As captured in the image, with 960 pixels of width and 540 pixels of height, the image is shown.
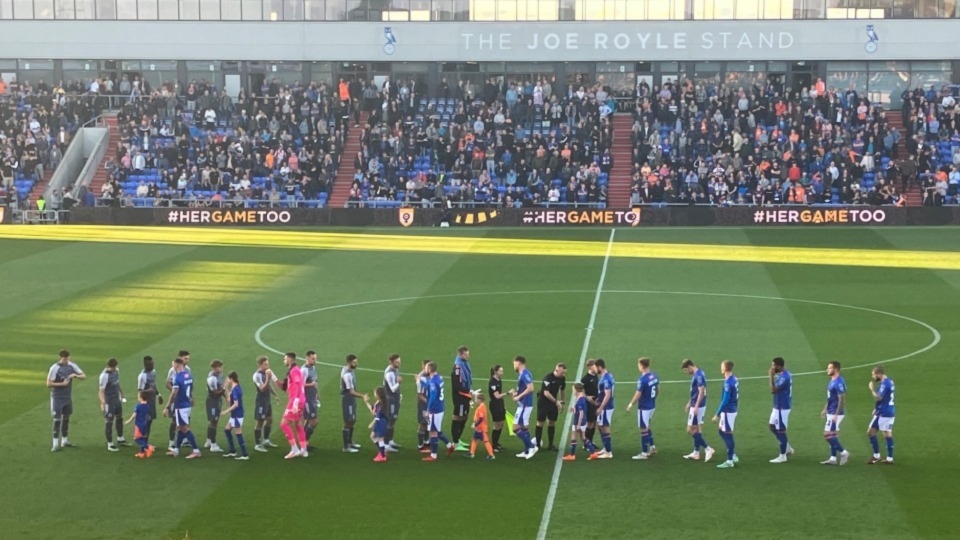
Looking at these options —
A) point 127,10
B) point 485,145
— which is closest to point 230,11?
point 127,10

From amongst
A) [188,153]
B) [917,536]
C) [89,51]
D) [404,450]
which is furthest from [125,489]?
[89,51]

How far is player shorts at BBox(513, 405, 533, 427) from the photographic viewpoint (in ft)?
75.7

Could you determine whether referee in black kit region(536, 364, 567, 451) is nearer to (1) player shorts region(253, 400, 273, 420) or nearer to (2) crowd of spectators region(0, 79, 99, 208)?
(1) player shorts region(253, 400, 273, 420)

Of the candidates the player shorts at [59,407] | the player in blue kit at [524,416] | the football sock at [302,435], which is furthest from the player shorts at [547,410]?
the player shorts at [59,407]

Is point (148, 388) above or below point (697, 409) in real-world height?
above

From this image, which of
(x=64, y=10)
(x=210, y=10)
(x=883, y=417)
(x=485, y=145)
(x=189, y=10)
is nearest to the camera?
(x=883, y=417)

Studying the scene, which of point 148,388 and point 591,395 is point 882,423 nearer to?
point 591,395

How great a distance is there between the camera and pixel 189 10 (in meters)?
74.1

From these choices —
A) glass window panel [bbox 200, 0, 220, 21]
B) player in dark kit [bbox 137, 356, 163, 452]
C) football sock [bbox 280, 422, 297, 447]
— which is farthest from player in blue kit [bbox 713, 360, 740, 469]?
glass window panel [bbox 200, 0, 220, 21]

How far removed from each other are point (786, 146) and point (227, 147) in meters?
26.9

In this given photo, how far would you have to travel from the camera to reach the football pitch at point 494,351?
19.9m

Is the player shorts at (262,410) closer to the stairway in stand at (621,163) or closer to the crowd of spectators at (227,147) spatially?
the stairway in stand at (621,163)

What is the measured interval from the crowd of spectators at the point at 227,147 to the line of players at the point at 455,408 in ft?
132

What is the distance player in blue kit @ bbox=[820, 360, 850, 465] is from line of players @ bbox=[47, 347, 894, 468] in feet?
0.05
